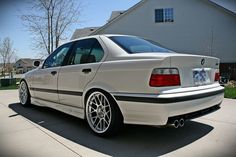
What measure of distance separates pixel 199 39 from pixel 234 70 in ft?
9.57

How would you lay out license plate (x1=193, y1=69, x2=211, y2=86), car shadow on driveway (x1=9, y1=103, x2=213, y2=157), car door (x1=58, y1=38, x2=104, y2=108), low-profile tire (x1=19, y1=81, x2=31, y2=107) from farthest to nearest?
low-profile tire (x1=19, y1=81, x2=31, y2=107) → car door (x1=58, y1=38, x2=104, y2=108) → license plate (x1=193, y1=69, x2=211, y2=86) → car shadow on driveway (x1=9, y1=103, x2=213, y2=157)

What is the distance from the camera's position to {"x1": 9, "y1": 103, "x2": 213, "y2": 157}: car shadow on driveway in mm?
2910

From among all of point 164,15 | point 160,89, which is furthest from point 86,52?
point 164,15

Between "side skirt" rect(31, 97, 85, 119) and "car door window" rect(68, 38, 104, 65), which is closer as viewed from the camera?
"car door window" rect(68, 38, 104, 65)

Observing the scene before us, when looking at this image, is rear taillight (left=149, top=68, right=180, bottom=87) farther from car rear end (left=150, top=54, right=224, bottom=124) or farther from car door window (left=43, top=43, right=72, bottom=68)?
car door window (left=43, top=43, right=72, bottom=68)

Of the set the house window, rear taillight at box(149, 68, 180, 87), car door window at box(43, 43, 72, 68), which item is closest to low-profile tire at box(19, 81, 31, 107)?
car door window at box(43, 43, 72, 68)

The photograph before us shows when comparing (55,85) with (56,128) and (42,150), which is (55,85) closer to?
(56,128)

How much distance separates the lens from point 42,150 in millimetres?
2941

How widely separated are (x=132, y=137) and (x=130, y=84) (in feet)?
2.74

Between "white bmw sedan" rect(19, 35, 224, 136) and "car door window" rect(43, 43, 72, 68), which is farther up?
Result: "car door window" rect(43, 43, 72, 68)

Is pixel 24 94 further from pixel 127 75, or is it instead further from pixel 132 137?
pixel 127 75

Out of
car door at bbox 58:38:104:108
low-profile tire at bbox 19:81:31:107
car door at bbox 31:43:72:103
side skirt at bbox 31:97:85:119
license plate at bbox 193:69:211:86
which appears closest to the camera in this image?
license plate at bbox 193:69:211:86

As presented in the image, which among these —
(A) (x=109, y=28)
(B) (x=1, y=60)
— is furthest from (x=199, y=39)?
(B) (x=1, y=60)

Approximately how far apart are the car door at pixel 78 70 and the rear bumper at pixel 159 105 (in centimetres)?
68
